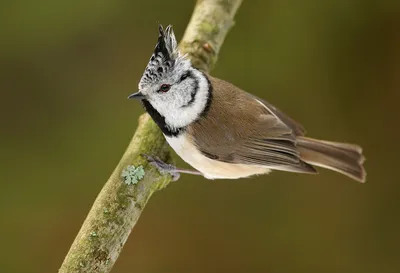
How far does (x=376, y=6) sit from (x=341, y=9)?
0.56 ft

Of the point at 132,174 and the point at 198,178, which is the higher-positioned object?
the point at 198,178

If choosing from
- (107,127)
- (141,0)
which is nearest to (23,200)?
(107,127)

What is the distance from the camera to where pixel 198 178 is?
2514 mm

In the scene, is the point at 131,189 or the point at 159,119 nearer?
the point at 131,189

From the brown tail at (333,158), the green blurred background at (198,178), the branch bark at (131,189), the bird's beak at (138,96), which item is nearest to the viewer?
the branch bark at (131,189)

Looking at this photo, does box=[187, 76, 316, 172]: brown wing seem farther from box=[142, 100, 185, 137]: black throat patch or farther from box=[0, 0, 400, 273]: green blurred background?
box=[0, 0, 400, 273]: green blurred background

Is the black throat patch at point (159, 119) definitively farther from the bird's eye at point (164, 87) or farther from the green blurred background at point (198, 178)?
the green blurred background at point (198, 178)

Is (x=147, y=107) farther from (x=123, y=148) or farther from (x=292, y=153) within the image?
(x=123, y=148)

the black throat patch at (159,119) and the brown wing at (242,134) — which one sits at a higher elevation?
the brown wing at (242,134)

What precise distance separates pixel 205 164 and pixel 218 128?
0.13 m

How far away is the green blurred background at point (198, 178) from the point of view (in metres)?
2.45

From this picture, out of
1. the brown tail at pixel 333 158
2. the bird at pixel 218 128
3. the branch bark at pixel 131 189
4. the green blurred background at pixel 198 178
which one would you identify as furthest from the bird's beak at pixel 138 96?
the green blurred background at pixel 198 178

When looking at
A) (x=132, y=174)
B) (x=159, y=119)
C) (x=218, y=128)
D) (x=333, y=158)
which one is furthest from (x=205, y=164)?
(x=333, y=158)

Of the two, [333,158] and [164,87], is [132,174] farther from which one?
[333,158]
